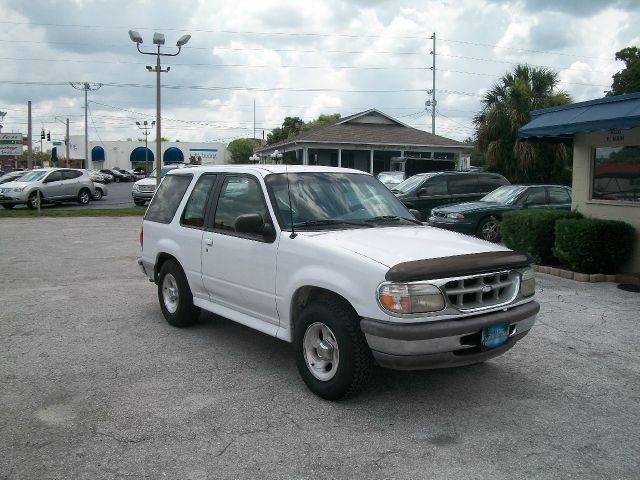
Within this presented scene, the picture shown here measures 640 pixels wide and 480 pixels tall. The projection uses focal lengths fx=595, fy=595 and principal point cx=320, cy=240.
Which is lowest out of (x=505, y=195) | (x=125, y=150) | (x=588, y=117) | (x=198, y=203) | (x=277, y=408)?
(x=277, y=408)

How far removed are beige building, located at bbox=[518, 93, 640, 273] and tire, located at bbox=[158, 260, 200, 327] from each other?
262 inches

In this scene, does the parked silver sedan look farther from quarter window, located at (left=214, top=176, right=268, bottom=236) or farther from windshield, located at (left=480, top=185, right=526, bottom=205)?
quarter window, located at (left=214, top=176, right=268, bottom=236)

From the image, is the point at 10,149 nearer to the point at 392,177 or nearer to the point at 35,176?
the point at 35,176

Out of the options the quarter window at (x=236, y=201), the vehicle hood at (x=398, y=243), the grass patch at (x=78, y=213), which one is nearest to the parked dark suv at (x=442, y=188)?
the quarter window at (x=236, y=201)

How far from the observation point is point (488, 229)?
13305 mm

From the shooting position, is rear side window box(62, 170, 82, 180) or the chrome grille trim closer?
the chrome grille trim

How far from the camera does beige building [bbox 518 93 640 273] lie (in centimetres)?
918

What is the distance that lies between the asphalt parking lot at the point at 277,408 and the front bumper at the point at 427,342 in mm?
443

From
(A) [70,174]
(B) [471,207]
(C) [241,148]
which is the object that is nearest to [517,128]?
(B) [471,207]

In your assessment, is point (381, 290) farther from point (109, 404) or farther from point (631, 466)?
point (109, 404)

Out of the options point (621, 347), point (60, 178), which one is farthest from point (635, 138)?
point (60, 178)

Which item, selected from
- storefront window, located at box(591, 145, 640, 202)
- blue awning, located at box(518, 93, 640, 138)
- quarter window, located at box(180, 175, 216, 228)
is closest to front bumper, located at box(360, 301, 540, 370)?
quarter window, located at box(180, 175, 216, 228)

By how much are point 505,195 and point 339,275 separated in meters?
10.7

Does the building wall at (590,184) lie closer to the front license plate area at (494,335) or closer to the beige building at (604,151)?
the beige building at (604,151)
